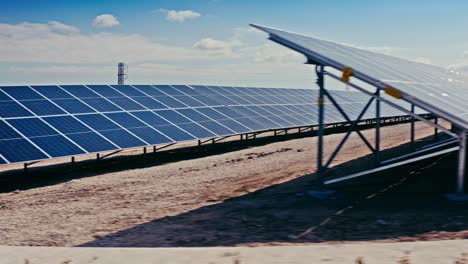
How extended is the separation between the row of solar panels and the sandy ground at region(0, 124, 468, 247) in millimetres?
1375

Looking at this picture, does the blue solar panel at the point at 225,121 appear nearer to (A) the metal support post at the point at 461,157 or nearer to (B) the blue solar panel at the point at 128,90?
(B) the blue solar panel at the point at 128,90

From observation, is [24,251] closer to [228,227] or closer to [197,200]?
[228,227]

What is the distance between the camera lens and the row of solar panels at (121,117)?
53.0 feet

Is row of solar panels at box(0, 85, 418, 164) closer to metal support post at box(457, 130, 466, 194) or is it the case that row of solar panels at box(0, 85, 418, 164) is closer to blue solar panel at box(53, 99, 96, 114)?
blue solar panel at box(53, 99, 96, 114)

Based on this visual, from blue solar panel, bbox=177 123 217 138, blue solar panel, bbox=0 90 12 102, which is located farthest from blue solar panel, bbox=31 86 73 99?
blue solar panel, bbox=177 123 217 138

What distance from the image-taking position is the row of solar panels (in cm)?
1614

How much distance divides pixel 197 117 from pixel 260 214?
43.7 feet

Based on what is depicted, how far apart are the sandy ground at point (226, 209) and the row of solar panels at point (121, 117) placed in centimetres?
138

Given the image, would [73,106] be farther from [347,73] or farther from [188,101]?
[347,73]

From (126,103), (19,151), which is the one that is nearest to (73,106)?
(126,103)

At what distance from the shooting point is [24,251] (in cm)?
830

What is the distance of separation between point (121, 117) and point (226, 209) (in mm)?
10493

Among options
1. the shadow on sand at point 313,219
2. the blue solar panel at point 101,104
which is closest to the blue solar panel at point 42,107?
the blue solar panel at point 101,104

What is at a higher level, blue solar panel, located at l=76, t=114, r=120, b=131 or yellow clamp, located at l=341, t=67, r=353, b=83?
yellow clamp, located at l=341, t=67, r=353, b=83
